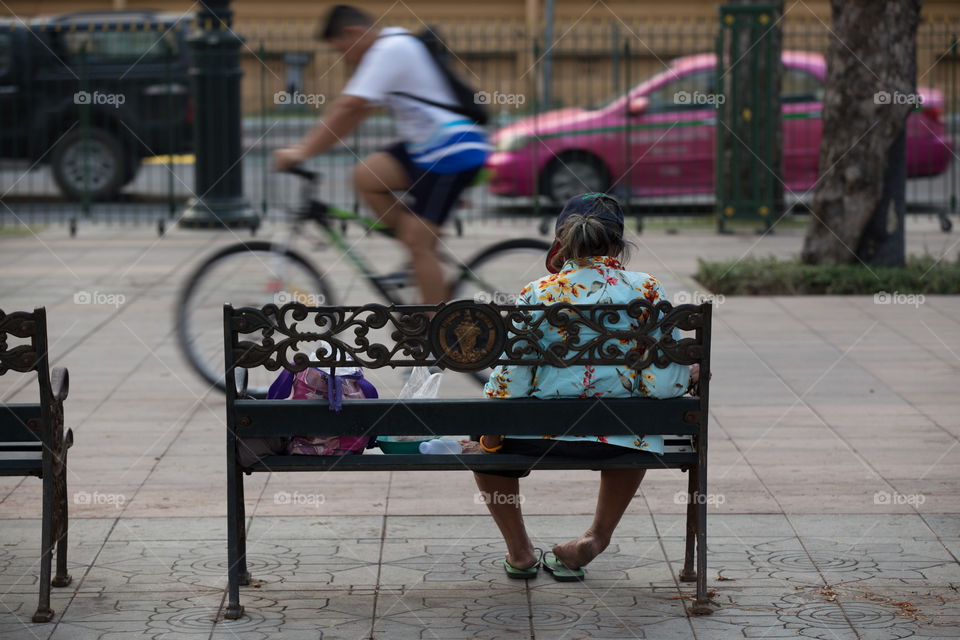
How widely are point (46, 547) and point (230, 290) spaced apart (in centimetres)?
297

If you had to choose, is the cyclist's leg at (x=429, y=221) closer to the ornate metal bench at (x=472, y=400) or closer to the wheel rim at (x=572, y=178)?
the ornate metal bench at (x=472, y=400)

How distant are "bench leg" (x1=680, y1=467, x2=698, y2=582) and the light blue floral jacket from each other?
0.17 m

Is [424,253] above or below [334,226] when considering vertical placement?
below

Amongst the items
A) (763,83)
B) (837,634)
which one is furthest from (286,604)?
(763,83)

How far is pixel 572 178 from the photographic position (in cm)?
1426

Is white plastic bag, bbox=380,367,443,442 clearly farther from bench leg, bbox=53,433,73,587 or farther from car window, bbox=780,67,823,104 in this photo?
car window, bbox=780,67,823,104

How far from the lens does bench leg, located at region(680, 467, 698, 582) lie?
13.1 ft

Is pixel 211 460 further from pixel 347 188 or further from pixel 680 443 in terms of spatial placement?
pixel 347 188

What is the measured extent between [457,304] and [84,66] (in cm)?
1165

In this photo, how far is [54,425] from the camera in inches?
154
